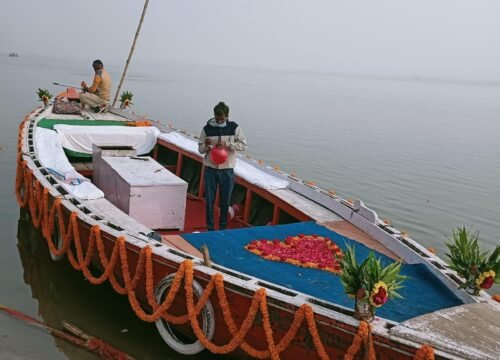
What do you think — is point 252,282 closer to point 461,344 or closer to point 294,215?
point 461,344

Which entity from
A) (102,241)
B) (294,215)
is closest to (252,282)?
(102,241)

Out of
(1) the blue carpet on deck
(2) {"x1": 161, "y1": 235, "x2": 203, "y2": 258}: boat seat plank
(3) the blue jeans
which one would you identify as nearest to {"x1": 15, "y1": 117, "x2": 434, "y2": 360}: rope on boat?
(2) {"x1": 161, "y1": 235, "x2": 203, "y2": 258}: boat seat plank

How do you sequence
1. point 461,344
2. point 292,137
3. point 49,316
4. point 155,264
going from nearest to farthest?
point 461,344 → point 155,264 → point 49,316 → point 292,137

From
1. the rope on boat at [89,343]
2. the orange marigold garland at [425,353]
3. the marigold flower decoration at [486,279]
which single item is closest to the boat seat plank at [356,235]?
the marigold flower decoration at [486,279]

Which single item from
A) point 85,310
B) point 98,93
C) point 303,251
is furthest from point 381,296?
point 98,93

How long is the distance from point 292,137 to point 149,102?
13464 mm

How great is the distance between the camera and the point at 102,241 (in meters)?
5.04

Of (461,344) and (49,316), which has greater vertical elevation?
(461,344)

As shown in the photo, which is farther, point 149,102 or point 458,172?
point 149,102

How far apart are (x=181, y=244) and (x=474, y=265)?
2.67 m

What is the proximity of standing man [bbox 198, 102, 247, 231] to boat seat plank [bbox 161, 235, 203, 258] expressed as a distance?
139 centimetres

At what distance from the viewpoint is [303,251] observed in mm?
4891

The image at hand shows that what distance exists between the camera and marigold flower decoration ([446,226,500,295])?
388cm

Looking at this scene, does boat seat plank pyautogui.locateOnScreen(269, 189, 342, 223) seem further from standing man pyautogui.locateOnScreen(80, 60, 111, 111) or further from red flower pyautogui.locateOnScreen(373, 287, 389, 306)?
standing man pyautogui.locateOnScreen(80, 60, 111, 111)
